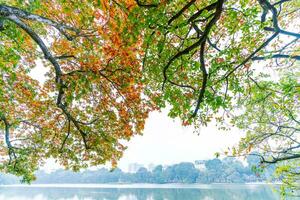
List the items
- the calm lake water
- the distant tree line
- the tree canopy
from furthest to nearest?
the distant tree line → the calm lake water → the tree canopy

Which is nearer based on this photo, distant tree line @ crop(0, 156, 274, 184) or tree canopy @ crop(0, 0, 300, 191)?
tree canopy @ crop(0, 0, 300, 191)

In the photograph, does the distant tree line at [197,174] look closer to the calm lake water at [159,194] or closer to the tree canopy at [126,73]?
the calm lake water at [159,194]

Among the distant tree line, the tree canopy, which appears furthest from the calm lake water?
the tree canopy

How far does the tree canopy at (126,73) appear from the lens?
5008mm

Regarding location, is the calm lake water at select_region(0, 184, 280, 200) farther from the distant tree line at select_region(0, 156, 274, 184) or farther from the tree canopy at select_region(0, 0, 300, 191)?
the tree canopy at select_region(0, 0, 300, 191)

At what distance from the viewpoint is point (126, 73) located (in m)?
6.86

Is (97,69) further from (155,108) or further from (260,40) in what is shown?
(260,40)

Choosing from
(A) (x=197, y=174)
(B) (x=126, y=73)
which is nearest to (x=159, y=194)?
(A) (x=197, y=174)

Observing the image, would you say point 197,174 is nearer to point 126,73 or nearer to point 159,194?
point 159,194

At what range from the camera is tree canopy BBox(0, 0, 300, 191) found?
5.01 m

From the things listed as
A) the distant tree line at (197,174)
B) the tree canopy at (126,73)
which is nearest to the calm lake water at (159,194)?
the distant tree line at (197,174)

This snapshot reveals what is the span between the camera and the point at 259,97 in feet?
24.9

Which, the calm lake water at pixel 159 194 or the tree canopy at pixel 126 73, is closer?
the tree canopy at pixel 126 73

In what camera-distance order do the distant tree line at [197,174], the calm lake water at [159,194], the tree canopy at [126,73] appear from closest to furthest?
1. the tree canopy at [126,73]
2. the calm lake water at [159,194]
3. the distant tree line at [197,174]
